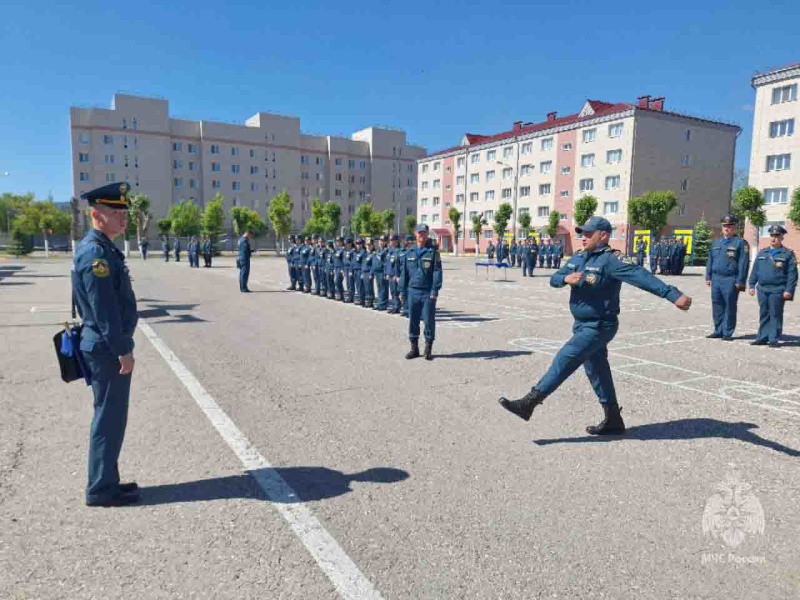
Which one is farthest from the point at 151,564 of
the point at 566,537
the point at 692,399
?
the point at 692,399

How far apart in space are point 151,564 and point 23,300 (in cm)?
1572

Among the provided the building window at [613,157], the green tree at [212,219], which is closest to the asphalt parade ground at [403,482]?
the building window at [613,157]

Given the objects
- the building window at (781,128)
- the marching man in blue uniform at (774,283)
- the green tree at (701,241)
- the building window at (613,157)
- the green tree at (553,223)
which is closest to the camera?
the marching man in blue uniform at (774,283)

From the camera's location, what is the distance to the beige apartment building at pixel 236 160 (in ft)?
262

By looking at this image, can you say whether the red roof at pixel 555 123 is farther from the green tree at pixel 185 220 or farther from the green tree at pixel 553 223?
the green tree at pixel 185 220

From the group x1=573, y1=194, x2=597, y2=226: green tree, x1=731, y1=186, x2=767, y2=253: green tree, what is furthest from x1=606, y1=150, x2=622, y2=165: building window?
x1=731, y1=186, x2=767, y2=253: green tree

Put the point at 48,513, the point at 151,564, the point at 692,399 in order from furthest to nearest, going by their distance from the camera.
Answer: the point at 692,399
the point at 48,513
the point at 151,564

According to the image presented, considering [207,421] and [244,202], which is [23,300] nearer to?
[207,421]

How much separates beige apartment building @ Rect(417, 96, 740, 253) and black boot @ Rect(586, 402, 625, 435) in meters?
53.7

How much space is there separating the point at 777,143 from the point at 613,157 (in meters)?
14.9

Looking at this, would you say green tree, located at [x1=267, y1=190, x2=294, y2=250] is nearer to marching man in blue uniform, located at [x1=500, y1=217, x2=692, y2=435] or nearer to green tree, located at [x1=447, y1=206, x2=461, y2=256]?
green tree, located at [x1=447, y1=206, x2=461, y2=256]

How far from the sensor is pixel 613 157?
58.1 metres

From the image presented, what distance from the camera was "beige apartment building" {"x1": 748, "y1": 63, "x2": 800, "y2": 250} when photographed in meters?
45.3

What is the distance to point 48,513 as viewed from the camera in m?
3.53
